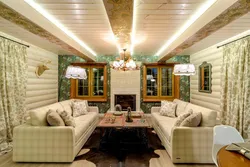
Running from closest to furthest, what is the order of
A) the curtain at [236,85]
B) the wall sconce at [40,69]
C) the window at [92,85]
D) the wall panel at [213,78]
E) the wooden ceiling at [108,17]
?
the wooden ceiling at [108,17], the curtain at [236,85], the wall panel at [213,78], the wall sconce at [40,69], the window at [92,85]

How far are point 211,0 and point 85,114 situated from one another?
4.00 m

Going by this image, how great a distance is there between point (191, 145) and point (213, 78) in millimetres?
2766

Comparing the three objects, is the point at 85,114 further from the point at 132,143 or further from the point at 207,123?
the point at 207,123

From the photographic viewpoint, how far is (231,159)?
1398 millimetres

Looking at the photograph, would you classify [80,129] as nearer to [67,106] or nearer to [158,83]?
[67,106]

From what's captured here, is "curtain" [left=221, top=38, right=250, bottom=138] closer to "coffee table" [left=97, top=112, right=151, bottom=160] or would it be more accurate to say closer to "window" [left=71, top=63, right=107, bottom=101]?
"coffee table" [left=97, top=112, right=151, bottom=160]

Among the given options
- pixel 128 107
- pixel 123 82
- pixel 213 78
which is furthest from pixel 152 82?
pixel 128 107

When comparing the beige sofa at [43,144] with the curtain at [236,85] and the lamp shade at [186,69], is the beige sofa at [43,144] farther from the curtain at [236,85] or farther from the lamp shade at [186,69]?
the curtain at [236,85]

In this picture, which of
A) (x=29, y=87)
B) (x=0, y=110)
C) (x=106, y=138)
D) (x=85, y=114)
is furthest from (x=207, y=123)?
(x=29, y=87)

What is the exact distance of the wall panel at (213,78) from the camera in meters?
4.50

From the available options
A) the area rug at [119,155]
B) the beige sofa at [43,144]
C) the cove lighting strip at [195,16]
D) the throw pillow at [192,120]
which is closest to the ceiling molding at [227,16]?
the cove lighting strip at [195,16]

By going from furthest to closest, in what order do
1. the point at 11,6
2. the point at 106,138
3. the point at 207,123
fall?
the point at 106,138
the point at 207,123
the point at 11,6

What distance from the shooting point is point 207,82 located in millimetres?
5180

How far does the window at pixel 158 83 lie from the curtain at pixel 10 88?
4.18m
